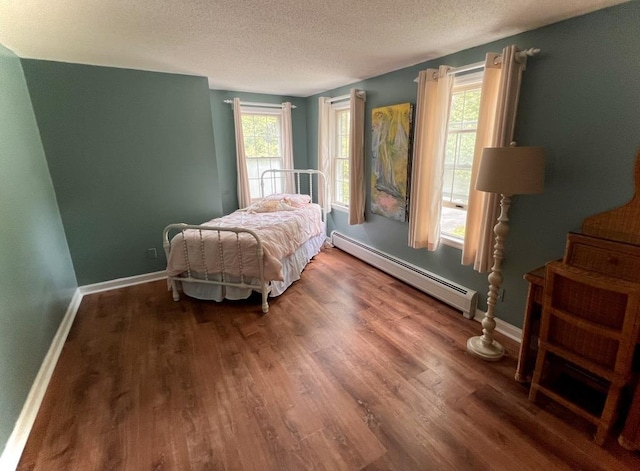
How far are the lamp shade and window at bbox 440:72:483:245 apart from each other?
2.68ft

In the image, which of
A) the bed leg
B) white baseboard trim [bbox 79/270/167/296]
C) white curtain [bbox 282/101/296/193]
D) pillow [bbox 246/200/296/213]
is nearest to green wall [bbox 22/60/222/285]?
white baseboard trim [bbox 79/270/167/296]


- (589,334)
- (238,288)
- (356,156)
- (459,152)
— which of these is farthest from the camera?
(356,156)

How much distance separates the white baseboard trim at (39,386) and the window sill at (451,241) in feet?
10.6

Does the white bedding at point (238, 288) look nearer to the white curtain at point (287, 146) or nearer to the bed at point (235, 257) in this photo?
the bed at point (235, 257)

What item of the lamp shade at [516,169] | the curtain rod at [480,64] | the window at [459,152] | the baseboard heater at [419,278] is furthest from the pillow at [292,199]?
the lamp shade at [516,169]

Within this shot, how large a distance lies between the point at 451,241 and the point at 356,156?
5.34 feet

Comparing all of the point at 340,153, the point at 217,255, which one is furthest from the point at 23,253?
the point at 340,153

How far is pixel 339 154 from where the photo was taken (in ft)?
14.7

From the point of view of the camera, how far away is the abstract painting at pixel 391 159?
3.07 meters

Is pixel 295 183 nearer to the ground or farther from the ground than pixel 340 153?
nearer to the ground

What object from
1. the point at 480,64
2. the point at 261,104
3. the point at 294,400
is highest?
the point at 261,104

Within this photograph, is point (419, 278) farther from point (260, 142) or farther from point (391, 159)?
point (260, 142)

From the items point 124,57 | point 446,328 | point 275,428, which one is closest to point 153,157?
point 124,57

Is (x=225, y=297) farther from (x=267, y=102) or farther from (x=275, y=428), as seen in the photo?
(x=267, y=102)
